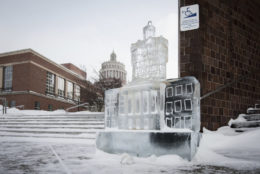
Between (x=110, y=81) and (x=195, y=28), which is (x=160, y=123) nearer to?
(x=195, y=28)

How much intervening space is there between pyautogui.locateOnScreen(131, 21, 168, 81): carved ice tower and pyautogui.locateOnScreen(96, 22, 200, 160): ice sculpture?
4685 millimetres

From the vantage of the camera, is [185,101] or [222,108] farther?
[222,108]

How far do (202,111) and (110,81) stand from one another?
1819cm

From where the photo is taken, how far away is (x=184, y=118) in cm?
338

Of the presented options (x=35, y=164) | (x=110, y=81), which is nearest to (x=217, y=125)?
(x=35, y=164)

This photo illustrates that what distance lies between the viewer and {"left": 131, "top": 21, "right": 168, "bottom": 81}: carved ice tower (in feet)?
28.5

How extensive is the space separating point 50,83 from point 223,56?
2875cm

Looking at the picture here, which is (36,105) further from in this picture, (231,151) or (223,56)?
(231,151)

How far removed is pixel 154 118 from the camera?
3.56 m

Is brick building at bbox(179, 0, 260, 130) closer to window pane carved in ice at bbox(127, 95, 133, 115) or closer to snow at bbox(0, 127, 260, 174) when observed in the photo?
snow at bbox(0, 127, 260, 174)

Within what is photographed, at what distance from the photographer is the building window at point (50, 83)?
1230 inches

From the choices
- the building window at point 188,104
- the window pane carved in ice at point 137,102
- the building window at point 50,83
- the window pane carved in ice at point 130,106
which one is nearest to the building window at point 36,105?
the building window at point 50,83

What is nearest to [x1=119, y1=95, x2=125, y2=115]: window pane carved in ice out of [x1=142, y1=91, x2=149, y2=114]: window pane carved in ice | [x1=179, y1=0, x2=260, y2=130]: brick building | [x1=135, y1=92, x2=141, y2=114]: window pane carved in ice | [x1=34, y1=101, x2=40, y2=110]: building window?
[x1=135, y1=92, x2=141, y2=114]: window pane carved in ice

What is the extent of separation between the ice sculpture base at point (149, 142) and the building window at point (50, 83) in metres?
28.6
